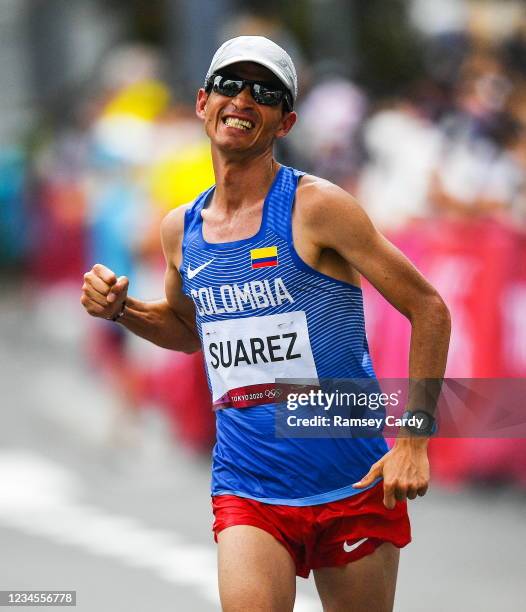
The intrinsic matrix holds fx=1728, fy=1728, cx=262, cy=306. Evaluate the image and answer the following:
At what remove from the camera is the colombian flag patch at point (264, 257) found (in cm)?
548

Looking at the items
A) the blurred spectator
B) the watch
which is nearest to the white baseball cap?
the watch

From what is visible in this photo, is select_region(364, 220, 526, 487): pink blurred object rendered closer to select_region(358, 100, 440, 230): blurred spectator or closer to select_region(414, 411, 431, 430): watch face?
select_region(358, 100, 440, 230): blurred spectator

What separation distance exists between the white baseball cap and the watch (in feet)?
3.64

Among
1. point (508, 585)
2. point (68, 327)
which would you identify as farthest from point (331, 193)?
point (68, 327)

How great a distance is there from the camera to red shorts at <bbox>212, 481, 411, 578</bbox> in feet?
18.0

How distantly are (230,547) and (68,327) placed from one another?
14.4m

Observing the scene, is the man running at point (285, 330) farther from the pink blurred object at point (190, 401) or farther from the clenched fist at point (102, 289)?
the pink blurred object at point (190, 401)

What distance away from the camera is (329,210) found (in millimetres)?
5387

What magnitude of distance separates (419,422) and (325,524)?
46 cm

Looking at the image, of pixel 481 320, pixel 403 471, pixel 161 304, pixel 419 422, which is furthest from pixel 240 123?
pixel 481 320

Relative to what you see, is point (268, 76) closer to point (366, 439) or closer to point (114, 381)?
point (366, 439)

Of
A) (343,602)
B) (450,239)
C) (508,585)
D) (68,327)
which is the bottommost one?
(343,602)

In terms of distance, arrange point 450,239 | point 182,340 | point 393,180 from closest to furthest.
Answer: point 182,340, point 450,239, point 393,180

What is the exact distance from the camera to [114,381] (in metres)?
13.5
